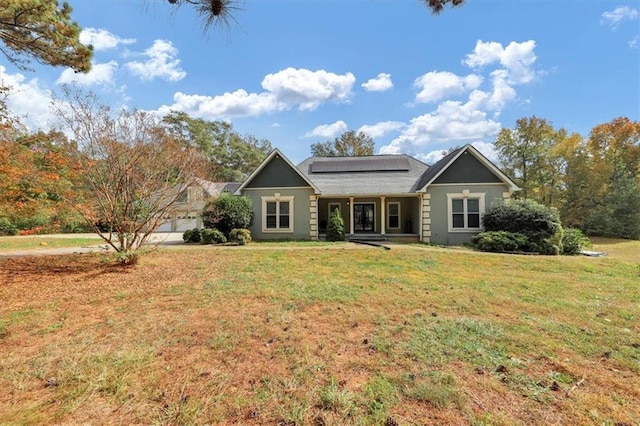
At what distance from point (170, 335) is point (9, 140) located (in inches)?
399

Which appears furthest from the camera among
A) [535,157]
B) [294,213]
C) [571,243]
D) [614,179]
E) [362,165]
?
[535,157]

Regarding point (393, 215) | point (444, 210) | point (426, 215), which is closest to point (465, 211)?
point (444, 210)

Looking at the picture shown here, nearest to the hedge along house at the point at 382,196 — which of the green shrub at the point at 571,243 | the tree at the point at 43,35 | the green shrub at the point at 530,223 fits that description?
the green shrub at the point at 530,223

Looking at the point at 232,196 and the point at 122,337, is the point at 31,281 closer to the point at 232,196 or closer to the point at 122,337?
the point at 122,337

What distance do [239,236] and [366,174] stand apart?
9.77 m

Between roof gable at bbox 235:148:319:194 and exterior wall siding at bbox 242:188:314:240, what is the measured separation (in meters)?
0.30

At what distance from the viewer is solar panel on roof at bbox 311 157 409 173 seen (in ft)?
69.4

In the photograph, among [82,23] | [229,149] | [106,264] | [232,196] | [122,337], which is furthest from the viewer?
[229,149]

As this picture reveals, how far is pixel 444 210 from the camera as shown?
16.7 metres

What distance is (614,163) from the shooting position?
84.2ft

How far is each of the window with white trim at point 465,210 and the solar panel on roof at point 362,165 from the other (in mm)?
4983

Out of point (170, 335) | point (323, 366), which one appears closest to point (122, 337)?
point (170, 335)

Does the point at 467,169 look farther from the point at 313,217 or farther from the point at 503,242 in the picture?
the point at 313,217

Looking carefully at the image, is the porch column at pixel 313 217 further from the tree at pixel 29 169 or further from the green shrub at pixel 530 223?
the tree at pixel 29 169
